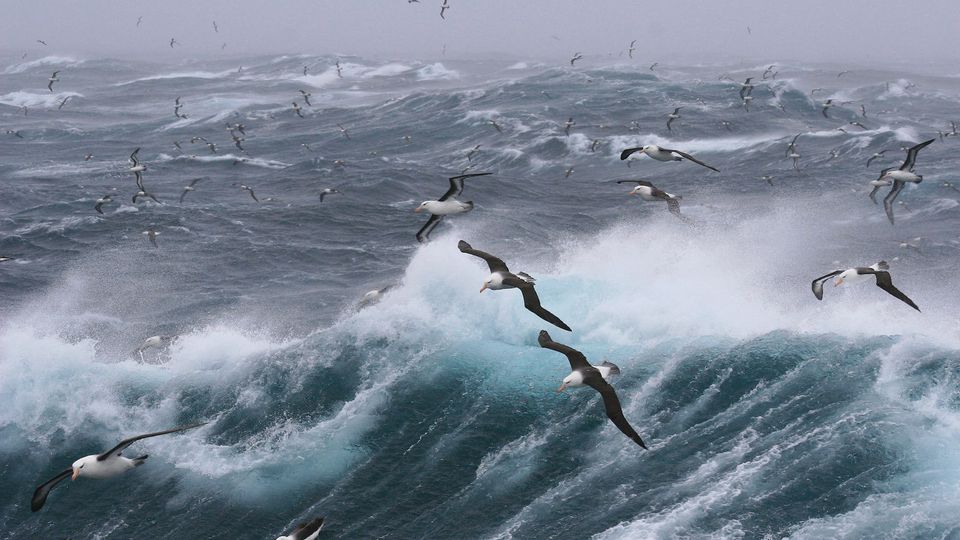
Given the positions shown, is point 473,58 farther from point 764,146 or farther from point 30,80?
point 764,146

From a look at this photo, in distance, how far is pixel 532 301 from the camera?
19359 millimetres

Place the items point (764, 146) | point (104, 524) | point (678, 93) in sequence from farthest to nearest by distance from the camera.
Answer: point (678, 93), point (764, 146), point (104, 524)

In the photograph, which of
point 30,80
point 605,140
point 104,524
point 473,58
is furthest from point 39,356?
point 473,58

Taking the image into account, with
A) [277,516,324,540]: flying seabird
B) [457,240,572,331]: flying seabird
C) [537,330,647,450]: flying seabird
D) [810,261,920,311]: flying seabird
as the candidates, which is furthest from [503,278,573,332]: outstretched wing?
[810,261,920,311]: flying seabird

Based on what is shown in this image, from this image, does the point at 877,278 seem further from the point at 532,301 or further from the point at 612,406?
the point at 612,406

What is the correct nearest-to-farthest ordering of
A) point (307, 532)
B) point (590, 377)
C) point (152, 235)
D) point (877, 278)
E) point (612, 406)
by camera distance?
point (307, 532) < point (612, 406) < point (590, 377) < point (877, 278) < point (152, 235)

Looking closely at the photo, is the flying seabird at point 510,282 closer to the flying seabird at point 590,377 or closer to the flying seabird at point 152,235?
the flying seabird at point 590,377

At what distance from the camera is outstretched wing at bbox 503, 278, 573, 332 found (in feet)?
60.2

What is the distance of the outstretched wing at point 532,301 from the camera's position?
60.2ft

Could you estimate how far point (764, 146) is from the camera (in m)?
57.9

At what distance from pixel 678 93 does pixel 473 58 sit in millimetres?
81146

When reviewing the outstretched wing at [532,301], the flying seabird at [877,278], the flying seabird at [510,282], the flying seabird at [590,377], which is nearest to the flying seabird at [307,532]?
the flying seabird at [590,377]

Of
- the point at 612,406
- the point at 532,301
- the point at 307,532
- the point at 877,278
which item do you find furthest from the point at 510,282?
the point at 877,278

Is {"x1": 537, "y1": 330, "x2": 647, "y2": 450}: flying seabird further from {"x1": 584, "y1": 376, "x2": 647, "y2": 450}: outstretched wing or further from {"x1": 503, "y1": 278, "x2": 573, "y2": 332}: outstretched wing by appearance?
{"x1": 503, "y1": 278, "x2": 573, "y2": 332}: outstretched wing
